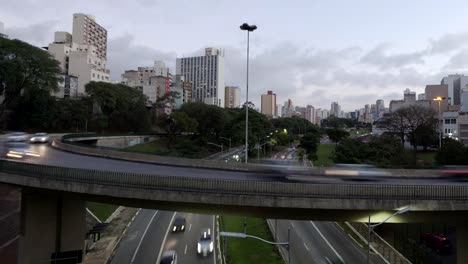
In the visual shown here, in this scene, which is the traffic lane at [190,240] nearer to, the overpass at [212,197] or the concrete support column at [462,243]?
the overpass at [212,197]

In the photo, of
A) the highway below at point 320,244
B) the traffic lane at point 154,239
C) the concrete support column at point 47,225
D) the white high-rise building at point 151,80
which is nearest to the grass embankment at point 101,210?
the traffic lane at point 154,239

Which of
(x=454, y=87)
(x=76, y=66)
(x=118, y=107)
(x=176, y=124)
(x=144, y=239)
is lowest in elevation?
(x=144, y=239)

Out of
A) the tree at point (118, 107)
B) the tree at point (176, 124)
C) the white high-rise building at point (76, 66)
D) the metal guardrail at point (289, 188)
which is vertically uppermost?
the white high-rise building at point (76, 66)

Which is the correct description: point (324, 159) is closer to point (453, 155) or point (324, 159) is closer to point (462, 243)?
point (453, 155)

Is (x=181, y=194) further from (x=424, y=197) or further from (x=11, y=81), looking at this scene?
(x=11, y=81)

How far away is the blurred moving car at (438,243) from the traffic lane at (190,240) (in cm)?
1947

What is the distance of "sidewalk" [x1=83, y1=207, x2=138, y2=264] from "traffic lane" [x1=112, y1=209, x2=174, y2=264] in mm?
523

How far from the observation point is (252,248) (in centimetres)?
3134

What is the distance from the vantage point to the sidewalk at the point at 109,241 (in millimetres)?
28727

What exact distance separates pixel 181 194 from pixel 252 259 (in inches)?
508

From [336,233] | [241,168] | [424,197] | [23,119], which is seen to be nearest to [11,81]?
[23,119]

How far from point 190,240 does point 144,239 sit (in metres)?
4.35

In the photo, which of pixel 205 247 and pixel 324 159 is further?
pixel 324 159

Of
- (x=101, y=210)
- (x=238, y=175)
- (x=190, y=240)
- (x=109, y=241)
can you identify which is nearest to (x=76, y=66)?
(x=101, y=210)
